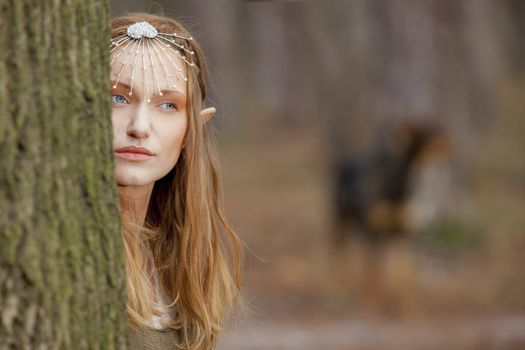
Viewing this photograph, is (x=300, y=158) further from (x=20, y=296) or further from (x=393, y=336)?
(x=20, y=296)

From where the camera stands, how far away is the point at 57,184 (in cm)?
248

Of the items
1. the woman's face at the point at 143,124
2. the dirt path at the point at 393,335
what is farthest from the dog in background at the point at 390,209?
the woman's face at the point at 143,124

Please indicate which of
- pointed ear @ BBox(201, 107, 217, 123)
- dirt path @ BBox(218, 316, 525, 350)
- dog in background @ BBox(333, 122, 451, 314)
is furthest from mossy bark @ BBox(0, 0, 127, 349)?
dog in background @ BBox(333, 122, 451, 314)

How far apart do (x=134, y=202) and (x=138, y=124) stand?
235mm

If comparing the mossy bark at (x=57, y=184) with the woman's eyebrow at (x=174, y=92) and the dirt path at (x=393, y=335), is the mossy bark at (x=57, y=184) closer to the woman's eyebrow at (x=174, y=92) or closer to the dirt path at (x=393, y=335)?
the woman's eyebrow at (x=174, y=92)

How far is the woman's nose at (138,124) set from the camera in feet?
9.50

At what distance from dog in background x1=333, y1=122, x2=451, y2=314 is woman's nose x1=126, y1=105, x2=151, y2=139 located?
872 centimetres

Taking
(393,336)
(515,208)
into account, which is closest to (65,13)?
(393,336)

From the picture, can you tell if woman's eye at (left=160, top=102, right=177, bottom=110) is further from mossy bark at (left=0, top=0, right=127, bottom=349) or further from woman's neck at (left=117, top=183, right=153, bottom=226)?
mossy bark at (left=0, top=0, right=127, bottom=349)

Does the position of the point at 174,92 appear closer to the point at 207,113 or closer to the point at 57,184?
the point at 207,113

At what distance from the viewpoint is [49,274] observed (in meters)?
2.45

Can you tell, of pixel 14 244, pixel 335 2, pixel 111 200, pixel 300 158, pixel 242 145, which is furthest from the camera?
pixel 242 145

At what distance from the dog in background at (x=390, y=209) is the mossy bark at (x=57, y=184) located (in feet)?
29.5

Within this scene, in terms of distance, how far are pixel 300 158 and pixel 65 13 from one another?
76.0 ft
